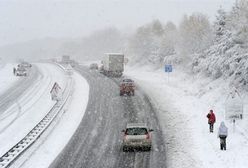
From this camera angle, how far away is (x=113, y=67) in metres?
70.2

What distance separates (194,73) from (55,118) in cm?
2804

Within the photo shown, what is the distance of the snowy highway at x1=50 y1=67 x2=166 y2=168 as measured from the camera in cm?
2422

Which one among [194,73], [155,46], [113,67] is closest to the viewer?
[194,73]

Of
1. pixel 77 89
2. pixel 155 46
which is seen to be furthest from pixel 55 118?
pixel 155 46

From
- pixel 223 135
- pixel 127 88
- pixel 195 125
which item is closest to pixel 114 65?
pixel 127 88

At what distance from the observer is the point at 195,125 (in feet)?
107

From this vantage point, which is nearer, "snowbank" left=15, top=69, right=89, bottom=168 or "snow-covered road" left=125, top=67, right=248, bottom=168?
"snow-covered road" left=125, top=67, right=248, bottom=168

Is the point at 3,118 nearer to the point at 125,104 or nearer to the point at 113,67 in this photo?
the point at 125,104

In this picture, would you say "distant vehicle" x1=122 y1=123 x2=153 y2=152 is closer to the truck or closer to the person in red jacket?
the person in red jacket

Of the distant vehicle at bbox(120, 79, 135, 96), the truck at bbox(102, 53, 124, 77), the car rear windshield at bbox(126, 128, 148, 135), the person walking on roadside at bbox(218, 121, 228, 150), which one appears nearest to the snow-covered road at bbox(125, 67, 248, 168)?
the person walking on roadside at bbox(218, 121, 228, 150)

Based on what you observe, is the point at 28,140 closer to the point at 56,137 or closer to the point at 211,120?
the point at 56,137

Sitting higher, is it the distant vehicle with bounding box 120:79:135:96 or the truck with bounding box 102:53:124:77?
the truck with bounding box 102:53:124:77

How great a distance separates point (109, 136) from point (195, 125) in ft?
21.9

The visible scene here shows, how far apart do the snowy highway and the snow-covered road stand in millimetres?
876
